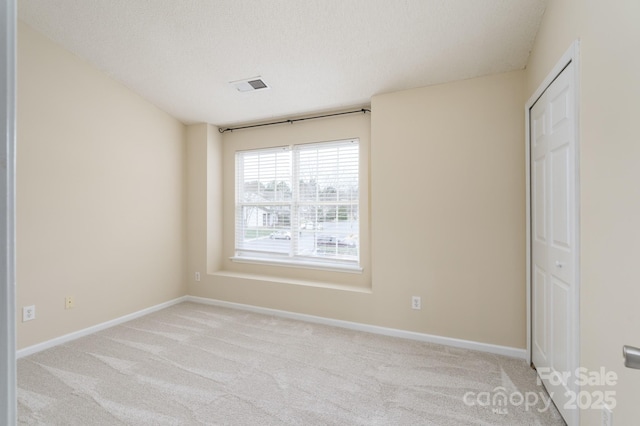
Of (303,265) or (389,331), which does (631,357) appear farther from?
(303,265)

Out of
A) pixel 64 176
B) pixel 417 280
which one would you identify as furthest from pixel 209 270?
pixel 417 280

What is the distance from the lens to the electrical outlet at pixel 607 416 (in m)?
1.38

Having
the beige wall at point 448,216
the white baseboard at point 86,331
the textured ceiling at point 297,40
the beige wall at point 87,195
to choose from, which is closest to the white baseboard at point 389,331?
the beige wall at point 448,216

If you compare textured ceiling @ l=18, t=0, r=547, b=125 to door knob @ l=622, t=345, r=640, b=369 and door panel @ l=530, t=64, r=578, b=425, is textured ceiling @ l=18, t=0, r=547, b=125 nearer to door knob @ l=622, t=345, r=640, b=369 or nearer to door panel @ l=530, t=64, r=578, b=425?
door panel @ l=530, t=64, r=578, b=425

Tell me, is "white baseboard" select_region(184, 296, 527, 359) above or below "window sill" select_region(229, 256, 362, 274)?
below

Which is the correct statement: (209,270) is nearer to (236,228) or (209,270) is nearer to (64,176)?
(236,228)

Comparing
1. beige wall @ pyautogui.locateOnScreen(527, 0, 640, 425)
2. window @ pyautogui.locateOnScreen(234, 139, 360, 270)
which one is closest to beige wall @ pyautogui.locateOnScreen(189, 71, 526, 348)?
window @ pyautogui.locateOnScreen(234, 139, 360, 270)

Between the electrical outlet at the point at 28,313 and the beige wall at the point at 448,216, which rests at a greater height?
the beige wall at the point at 448,216

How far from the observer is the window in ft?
12.2

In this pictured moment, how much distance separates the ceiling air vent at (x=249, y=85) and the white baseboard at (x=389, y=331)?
2562mm

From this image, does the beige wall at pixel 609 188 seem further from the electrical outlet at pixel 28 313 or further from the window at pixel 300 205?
the electrical outlet at pixel 28 313

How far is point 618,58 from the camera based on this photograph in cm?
131

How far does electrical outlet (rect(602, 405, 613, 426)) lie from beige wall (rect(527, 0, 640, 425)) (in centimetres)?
4

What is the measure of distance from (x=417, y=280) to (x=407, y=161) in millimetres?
1179
